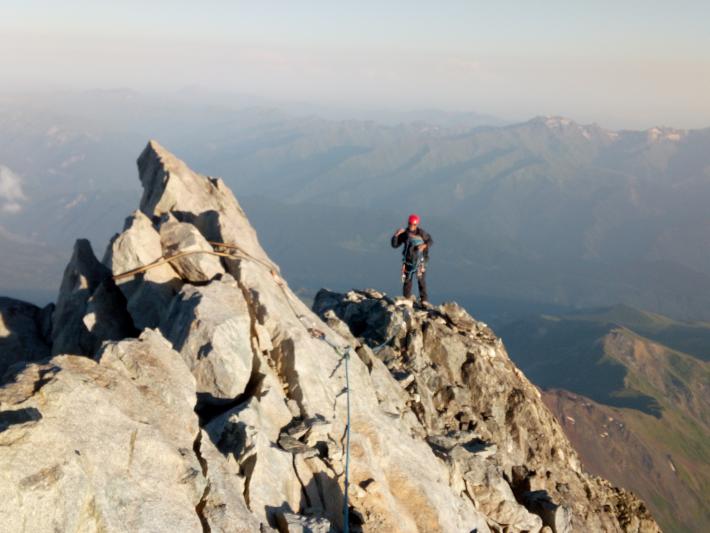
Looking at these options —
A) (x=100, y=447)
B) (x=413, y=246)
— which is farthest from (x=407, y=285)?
(x=100, y=447)

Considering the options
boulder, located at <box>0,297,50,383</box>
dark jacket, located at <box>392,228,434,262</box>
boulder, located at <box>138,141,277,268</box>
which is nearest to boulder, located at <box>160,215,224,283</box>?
boulder, located at <box>138,141,277,268</box>

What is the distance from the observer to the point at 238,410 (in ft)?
46.5

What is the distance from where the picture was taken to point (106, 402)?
1112 centimetres

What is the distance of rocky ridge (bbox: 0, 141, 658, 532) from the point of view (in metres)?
9.98

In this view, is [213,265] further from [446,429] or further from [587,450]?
[587,450]

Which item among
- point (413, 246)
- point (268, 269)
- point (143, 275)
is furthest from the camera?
point (413, 246)

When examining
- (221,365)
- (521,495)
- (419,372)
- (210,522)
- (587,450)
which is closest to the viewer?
(210,522)

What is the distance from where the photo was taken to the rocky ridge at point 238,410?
9977 mm

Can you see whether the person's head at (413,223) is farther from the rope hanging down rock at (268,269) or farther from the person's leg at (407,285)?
the rope hanging down rock at (268,269)

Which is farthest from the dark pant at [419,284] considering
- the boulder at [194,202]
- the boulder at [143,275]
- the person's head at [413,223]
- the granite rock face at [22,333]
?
the granite rock face at [22,333]

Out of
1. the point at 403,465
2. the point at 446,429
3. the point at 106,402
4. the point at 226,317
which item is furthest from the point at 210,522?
the point at 446,429

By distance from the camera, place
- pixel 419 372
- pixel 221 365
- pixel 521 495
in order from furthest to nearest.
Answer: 1. pixel 419 372
2. pixel 521 495
3. pixel 221 365

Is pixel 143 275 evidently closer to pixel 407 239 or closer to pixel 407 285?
pixel 407 239

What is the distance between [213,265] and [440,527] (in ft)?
40.5
